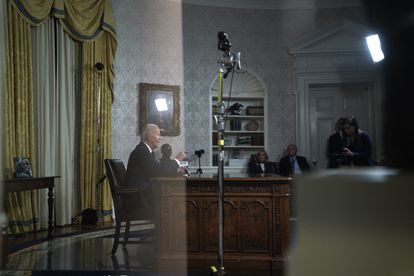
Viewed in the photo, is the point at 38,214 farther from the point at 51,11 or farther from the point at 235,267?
the point at 235,267

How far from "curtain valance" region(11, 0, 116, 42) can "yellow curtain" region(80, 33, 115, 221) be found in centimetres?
17

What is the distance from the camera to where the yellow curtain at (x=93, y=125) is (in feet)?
18.1

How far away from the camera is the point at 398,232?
0.27m

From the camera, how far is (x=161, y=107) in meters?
6.33

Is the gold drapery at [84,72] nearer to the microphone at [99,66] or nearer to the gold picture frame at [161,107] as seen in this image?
the microphone at [99,66]

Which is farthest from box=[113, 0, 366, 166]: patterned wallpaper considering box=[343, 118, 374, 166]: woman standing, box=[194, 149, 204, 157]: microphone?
box=[343, 118, 374, 166]: woman standing

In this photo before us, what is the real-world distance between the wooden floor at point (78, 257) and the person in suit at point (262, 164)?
8.37 feet

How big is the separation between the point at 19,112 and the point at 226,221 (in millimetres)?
2880

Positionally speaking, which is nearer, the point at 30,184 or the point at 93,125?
the point at 30,184

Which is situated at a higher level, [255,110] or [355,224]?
[255,110]

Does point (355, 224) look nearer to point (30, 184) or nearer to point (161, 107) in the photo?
point (30, 184)

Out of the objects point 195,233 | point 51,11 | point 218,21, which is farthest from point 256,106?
point 195,233

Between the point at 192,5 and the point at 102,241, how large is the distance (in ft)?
14.3

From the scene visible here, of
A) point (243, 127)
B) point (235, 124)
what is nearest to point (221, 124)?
point (235, 124)
